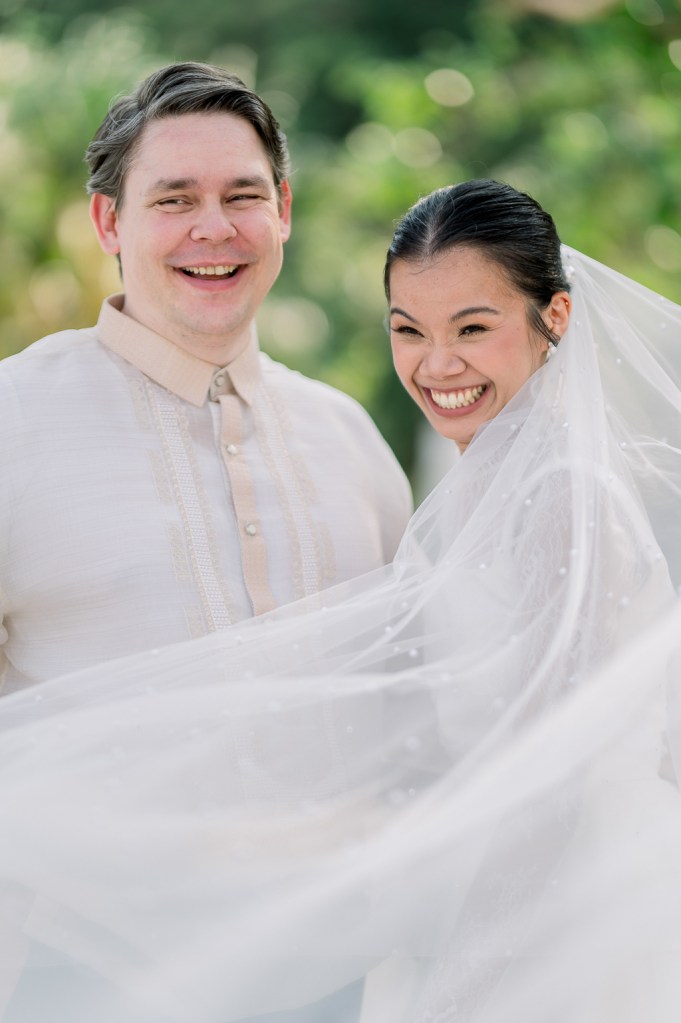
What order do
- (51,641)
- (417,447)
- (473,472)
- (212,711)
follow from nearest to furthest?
(212,711), (473,472), (51,641), (417,447)

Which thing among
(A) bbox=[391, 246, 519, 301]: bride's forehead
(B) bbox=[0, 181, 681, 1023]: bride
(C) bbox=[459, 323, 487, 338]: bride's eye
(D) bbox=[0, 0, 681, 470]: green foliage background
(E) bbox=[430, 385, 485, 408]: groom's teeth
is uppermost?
(D) bbox=[0, 0, 681, 470]: green foliage background

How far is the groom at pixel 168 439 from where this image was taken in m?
2.64

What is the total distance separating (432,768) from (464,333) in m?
0.86

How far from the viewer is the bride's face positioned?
7.97 feet

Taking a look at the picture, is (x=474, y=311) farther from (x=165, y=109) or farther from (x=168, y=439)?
(x=165, y=109)

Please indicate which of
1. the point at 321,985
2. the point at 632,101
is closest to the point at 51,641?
the point at 321,985

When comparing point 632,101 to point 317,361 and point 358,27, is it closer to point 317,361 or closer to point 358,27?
point 317,361

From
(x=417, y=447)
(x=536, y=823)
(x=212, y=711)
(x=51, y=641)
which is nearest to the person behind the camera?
(x=536, y=823)

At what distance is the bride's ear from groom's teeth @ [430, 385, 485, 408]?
183 mm

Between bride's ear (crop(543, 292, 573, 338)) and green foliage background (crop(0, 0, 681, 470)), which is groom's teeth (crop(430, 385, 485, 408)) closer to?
bride's ear (crop(543, 292, 573, 338))

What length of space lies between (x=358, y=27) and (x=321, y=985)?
1426 cm

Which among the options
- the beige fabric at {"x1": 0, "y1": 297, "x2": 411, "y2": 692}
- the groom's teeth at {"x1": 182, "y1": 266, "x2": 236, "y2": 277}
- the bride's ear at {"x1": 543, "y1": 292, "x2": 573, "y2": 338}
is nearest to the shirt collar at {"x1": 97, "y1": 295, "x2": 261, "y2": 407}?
the beige fabric at {"x1": 0, "y1": 297, "x2": 411, "y2": 692}

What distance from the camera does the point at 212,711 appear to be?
223cm

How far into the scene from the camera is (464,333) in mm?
2465
